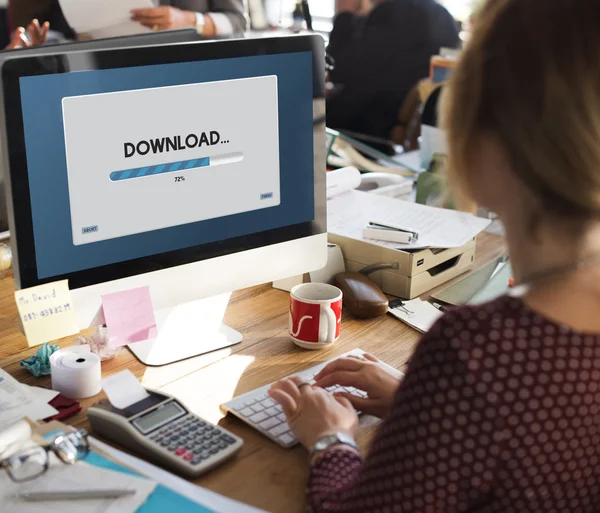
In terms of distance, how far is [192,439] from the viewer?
39.1 inches

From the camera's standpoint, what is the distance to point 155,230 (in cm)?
119

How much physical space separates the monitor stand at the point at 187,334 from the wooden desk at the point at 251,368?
2cm

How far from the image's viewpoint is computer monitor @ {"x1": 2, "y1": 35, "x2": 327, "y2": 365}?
107 centimetres

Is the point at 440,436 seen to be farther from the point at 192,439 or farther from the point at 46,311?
the point at 46,311

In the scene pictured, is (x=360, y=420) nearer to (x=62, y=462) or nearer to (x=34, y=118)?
(x=62, y=462)

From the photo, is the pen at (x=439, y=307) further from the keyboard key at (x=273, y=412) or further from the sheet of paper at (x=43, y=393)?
the sheet of paper at (x=43, y=393)

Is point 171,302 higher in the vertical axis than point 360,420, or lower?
higher

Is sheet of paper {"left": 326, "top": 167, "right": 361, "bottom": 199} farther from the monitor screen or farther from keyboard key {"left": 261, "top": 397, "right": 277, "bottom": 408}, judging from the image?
keyboard key {"left": 261, "top": 397, "right": 277, "bottom": 408}

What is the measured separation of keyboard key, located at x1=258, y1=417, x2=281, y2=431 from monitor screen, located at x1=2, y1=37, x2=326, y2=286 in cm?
32

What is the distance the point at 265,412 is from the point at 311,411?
0.29 ft

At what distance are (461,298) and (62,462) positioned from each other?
853mm

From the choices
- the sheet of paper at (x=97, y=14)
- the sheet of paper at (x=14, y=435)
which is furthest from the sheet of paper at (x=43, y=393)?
the sheet of paper at (x=97, y=14)

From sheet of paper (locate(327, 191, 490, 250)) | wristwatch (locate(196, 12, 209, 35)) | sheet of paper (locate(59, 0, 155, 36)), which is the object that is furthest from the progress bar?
wristwatch (locate(196, 12, 209, 35))

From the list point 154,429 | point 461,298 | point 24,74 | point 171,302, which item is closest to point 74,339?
point 171,302
